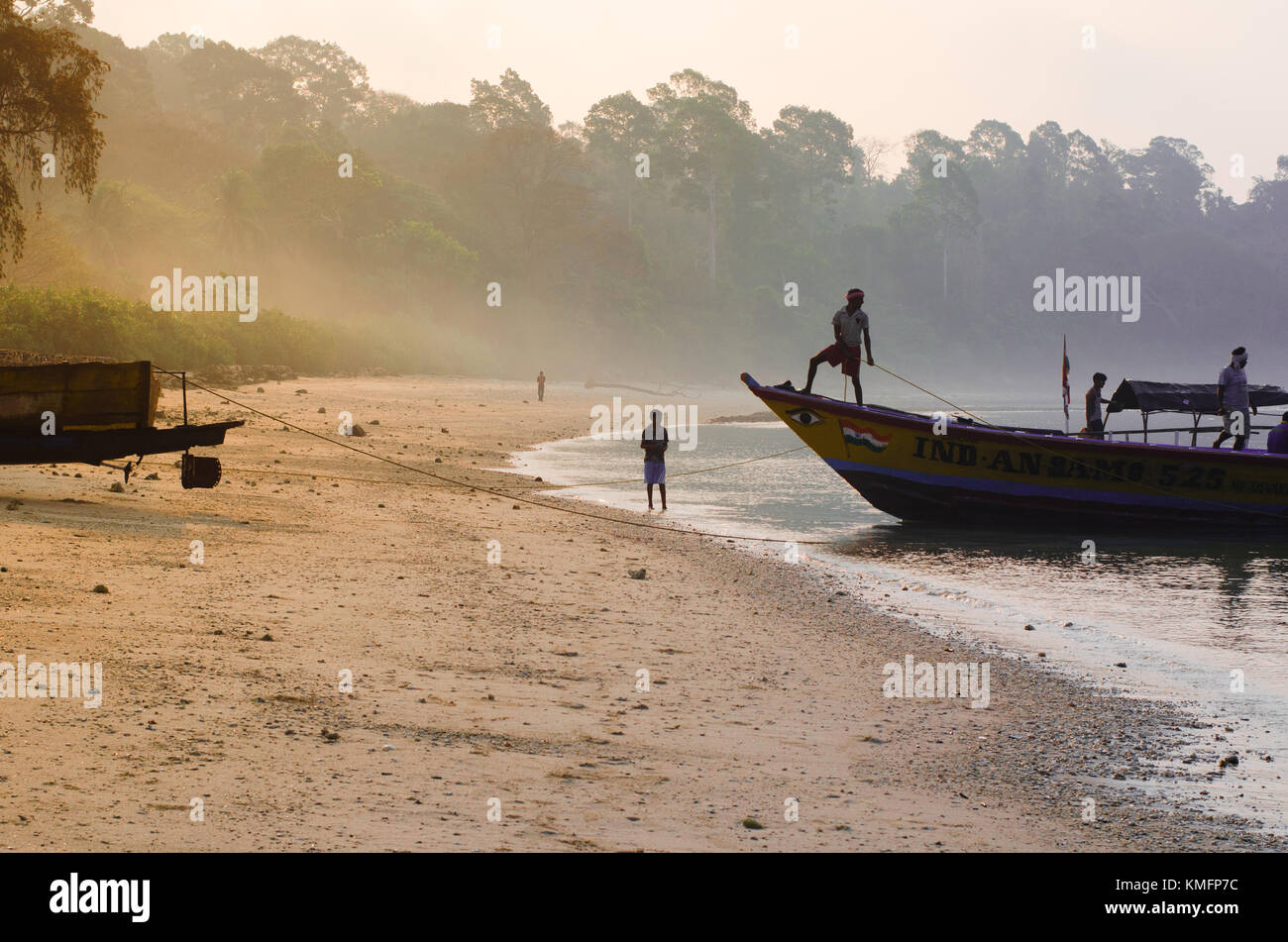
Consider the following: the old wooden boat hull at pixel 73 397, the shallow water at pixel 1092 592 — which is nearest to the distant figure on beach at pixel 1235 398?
the shallow water at pixel 1092 592

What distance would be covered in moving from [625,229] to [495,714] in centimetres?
8781

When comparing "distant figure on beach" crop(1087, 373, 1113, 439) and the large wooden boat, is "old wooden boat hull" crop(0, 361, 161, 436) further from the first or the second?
"distant figure on beach" crop(1087, 373, 1113, 439)

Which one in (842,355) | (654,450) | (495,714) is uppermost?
(842,355)

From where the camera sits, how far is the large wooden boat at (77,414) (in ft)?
39.5

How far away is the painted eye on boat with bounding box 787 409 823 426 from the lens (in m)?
18.4

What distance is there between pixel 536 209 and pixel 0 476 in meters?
71.2

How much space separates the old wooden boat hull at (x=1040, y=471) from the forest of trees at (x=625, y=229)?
3134 centimetres

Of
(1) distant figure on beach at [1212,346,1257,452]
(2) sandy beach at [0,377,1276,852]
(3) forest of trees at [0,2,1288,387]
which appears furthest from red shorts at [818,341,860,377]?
(3) forest of trees at [0,2,1288,387]

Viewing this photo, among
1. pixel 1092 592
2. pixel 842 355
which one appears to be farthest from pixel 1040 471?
pixel 1092 592

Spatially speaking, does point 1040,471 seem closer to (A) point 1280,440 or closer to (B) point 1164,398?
(B) point 1164,398

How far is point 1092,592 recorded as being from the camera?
13.5 metres

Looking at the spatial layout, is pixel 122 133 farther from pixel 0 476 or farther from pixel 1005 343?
pixel 1005 343

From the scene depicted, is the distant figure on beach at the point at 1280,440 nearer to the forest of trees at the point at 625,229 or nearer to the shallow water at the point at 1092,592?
the shallow water at the point at 1092,592

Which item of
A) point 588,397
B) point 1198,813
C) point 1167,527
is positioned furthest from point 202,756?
point 588,397
